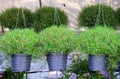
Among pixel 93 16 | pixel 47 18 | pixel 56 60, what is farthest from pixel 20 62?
pixel 93 16

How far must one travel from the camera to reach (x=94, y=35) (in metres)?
3.79

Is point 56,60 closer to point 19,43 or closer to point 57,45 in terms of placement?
point 57,45

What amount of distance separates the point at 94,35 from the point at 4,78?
4.94 feet

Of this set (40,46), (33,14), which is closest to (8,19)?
(33,14)

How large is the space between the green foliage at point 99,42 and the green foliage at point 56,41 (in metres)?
0.10

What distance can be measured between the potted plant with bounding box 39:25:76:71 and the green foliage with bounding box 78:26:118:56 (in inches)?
4.4

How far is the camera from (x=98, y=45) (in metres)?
3.73

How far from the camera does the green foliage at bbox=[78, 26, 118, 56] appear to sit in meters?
3.74

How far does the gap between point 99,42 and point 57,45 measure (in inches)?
16.4

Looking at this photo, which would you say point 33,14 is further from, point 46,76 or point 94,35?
point 94,35

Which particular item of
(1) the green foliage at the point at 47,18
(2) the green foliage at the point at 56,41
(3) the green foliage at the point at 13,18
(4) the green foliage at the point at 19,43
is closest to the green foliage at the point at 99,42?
(2) the green foliage at the point at 56,41

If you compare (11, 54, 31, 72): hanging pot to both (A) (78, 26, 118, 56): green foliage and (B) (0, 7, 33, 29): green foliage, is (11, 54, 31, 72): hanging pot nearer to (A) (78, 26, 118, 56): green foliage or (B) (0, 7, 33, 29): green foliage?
(A) (78, 26, 118, 56): green foliage

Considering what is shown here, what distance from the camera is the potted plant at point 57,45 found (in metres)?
3.79

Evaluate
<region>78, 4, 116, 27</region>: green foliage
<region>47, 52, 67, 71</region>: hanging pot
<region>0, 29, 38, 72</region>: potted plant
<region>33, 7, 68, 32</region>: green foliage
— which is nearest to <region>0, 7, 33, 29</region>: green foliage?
<region>33, 7, 68, 32</region>: green foliage
